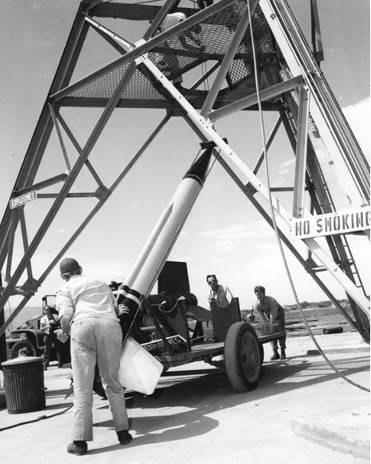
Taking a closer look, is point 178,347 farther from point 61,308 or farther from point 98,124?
point 98,124

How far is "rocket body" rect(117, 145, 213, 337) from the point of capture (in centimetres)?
668

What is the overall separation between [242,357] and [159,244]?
6.53ft

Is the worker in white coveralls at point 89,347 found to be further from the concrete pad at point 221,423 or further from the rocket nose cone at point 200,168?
the rocket nose cone at point 200,168

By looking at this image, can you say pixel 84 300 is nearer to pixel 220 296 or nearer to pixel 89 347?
pixel 89 347

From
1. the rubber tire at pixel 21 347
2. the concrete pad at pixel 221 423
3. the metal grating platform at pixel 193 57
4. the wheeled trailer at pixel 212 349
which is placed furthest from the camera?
the rubber tire at pixel 21 347

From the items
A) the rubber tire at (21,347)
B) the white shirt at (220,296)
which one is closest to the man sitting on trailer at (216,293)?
the white shirt at (220,296)

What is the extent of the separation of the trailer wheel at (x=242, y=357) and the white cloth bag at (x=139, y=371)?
4.54ft

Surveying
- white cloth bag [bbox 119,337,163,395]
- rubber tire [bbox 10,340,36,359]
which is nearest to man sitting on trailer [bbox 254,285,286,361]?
white cloth bag [bbox 119,337,163,395]

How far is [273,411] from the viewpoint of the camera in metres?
5.77

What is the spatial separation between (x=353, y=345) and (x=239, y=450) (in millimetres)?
7384

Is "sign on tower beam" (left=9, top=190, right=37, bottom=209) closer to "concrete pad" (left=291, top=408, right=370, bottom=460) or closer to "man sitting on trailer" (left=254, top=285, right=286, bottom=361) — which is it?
"man sitting on trailer" (left=254, top=285, right=286, bottom=361)

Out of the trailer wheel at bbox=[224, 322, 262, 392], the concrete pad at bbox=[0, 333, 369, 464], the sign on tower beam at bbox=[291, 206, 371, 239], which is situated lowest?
the concrete pad at bbox=[0, 333, 369, 464]

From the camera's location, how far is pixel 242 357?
738 cm

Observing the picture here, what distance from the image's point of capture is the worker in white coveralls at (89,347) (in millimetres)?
5113
